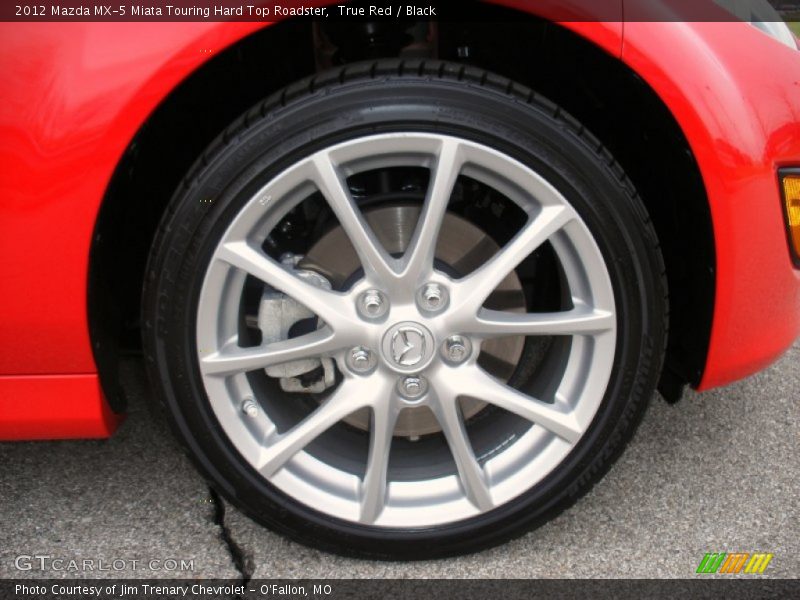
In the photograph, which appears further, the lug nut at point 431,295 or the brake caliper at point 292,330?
the brake caliper at point 292,330

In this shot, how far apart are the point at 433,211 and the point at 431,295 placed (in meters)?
0.15

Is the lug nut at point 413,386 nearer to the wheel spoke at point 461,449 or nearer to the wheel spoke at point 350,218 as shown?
the wheel spoke at point 461,449

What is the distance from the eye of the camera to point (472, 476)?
4.62 feet

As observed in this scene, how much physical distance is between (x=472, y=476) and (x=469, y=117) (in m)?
0.64

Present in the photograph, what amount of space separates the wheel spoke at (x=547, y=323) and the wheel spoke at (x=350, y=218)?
18cm

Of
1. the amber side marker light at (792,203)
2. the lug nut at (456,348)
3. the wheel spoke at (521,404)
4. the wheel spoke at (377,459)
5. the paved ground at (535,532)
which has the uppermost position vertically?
the amber side marker light at (792,203)

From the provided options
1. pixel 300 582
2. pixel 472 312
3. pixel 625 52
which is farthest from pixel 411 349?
pixel 625 52

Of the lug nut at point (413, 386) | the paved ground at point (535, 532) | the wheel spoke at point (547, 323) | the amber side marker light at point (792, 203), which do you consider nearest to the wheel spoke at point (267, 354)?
the lug nut at point (413, 386)

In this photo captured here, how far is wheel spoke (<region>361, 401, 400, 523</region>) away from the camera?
139 centimetres

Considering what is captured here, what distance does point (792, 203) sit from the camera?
132 cm

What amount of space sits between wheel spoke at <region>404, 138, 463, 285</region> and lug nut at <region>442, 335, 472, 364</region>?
0.43 ft

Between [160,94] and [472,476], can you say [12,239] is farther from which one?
[472,476]

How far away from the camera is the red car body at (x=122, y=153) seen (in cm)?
116

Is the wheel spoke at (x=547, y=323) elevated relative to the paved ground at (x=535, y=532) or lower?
elevated
